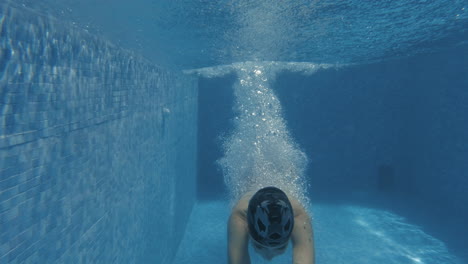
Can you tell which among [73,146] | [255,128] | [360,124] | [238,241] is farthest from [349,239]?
[73,146]

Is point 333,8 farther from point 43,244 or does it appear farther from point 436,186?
point 436,186

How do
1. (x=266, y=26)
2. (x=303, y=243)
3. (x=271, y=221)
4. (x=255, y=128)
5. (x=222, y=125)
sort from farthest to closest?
(x=222, y=125) → (x=255, y=128) → (x=266, y=26) → (x=303, y=243) → (x=271, y=221)

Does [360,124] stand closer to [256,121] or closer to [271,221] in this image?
[256,121]

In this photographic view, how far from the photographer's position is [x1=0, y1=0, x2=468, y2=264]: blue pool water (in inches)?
72.3

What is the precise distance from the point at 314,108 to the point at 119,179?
783cm

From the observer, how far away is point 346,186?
32.7 ft

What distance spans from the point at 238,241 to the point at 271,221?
1.60 ft

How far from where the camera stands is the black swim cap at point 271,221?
2443mm

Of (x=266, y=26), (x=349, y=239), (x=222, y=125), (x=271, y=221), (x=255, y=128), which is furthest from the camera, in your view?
(x=222, y=125)

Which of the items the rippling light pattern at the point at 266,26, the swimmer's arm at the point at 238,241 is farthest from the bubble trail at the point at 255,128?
the swimmer's arm at the point at 238,241

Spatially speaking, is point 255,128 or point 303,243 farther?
point 255,128

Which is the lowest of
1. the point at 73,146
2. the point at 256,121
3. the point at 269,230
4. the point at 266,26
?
the point at 269,230

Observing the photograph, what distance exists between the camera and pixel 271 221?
2.44 meters

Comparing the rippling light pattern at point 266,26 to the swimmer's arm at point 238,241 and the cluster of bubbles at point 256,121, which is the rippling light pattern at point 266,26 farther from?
the swimmer's arm at point 238,241
